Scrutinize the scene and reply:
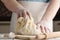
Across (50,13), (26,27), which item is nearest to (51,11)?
(50,13)

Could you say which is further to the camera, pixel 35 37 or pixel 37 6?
pixel 37 6

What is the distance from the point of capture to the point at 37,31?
0.41 metres

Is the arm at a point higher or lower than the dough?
higher

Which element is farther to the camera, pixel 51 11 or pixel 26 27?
pixel 51 11

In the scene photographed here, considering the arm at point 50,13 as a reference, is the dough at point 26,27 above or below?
below

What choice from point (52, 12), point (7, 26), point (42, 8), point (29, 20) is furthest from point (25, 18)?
point (7, 26)

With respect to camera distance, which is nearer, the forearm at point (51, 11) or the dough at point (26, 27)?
the dough at point (26, 27)

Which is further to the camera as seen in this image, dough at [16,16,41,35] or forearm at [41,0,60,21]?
forearm at [41,0,60,21]

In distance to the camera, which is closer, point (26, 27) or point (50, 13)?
point (26, 27)

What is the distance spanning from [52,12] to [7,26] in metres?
0.78

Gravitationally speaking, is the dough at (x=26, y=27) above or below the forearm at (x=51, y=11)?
below

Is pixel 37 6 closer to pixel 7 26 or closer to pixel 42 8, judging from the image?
pixel 42 8

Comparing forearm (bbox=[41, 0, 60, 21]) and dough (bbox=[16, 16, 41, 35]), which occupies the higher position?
forearm (bbox=[41, 0, 60, 21])

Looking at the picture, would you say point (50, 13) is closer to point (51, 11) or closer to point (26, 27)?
point (51, 11)
